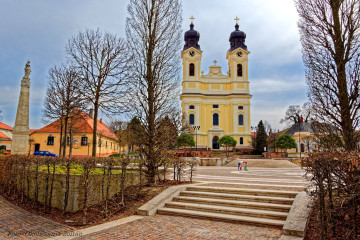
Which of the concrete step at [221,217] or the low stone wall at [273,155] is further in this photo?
the low stone wall at [273,155]

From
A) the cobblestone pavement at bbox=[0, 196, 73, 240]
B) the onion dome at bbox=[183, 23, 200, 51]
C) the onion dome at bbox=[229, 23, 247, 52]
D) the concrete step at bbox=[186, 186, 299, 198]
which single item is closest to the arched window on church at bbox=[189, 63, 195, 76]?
the onion dome at bbox=[183, 23, 200, 51]

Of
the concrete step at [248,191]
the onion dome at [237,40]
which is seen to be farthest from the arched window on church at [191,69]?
the concrete step at [248,191]

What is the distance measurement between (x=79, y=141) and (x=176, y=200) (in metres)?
29.6

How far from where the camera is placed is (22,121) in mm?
14828

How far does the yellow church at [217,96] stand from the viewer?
173ft

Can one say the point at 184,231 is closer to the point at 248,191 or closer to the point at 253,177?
the point at 248,191

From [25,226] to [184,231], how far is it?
4.43 m

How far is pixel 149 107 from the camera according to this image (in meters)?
10.9

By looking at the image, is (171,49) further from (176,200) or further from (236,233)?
Result: (236,233)

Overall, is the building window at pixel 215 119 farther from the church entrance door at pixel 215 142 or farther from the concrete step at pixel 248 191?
the concrete step at pixel 248 191

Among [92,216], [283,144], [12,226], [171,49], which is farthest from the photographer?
[283,144]

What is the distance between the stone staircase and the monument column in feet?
36.6

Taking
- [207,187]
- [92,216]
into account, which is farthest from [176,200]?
[92,216]

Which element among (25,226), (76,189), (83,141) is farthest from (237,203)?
(83,141)
